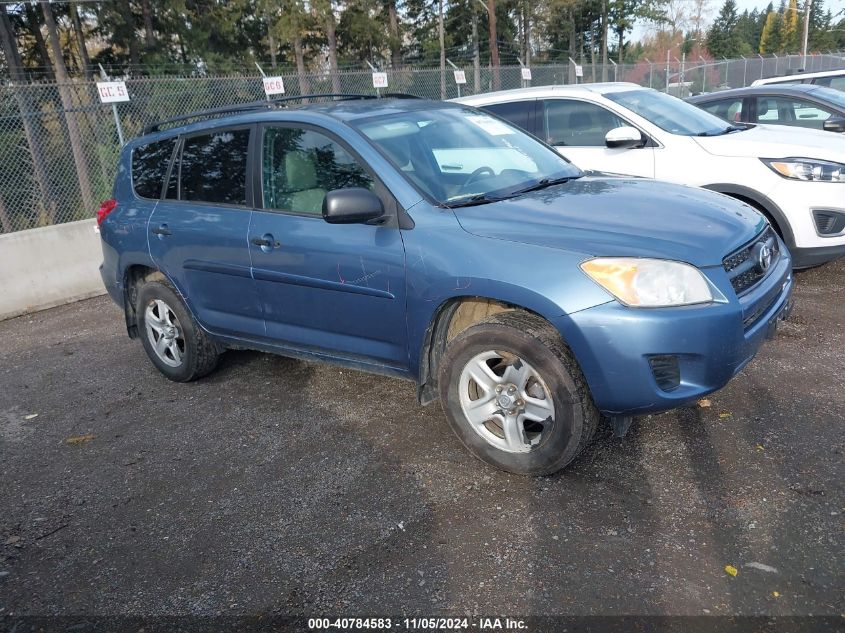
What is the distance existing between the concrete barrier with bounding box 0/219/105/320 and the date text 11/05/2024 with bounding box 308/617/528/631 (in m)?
6.56

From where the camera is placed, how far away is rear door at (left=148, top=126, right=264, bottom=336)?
164 inches

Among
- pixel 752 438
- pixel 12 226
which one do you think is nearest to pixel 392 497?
pixel 752 438

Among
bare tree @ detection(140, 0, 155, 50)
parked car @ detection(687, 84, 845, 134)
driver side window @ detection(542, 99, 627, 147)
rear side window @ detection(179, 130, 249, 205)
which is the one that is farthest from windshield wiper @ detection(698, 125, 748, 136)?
bare tree @ detection(140, 0, 155, 50)

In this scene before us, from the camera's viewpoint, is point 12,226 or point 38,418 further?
point 12,226

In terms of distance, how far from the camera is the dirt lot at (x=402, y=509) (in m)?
2.60

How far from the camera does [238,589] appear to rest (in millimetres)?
2723

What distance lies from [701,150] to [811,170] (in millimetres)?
851

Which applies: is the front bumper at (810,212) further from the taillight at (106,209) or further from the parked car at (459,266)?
the taillight at (106,209)

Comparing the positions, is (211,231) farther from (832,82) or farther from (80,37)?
(80,37)

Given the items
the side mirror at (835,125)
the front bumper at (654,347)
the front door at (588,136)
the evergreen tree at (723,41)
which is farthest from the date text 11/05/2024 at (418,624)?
the evergreen tree at (723,41)

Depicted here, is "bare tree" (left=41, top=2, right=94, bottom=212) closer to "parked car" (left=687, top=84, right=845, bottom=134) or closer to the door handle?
the door handle

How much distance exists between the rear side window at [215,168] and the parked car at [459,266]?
0.5 inches

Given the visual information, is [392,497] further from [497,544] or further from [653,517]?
[653,517]

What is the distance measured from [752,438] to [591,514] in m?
1.09
